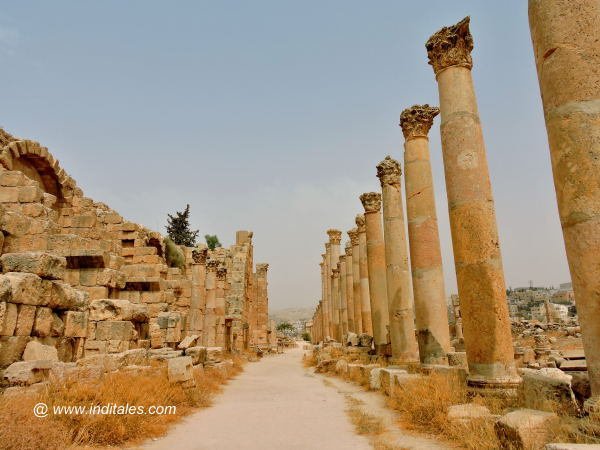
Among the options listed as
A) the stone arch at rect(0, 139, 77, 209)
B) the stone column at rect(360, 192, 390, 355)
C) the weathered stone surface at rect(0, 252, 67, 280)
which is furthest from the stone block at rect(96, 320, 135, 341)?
the stone column at rect(360, 192, 390, 355)

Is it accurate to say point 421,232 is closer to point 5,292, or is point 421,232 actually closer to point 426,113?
point 426,113

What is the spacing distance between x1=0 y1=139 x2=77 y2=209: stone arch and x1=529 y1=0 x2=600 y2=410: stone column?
15.5 m

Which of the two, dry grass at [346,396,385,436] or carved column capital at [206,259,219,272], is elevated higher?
carved column capital at [206,259,219,272]

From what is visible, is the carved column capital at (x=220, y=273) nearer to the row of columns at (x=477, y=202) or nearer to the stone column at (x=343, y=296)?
the stone column at (x=343, y=296)

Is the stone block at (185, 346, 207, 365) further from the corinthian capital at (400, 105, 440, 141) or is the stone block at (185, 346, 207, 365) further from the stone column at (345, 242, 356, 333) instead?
the stone column at (345, 242, 356, 333)

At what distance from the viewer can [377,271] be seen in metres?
16.2

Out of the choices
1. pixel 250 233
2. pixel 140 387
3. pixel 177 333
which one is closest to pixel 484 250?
pixel 140 387

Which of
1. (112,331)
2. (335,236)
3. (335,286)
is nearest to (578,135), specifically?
(112,331)

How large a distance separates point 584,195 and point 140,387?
6844 mm

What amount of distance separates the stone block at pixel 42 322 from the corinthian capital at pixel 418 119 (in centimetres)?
948

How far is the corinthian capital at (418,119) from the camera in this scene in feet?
37.8

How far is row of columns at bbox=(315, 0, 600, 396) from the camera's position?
4.47 meters

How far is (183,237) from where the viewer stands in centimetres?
4866

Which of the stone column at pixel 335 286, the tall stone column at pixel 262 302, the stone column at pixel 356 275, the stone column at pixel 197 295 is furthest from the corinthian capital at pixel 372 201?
the tall stone column at pixel 262 302
